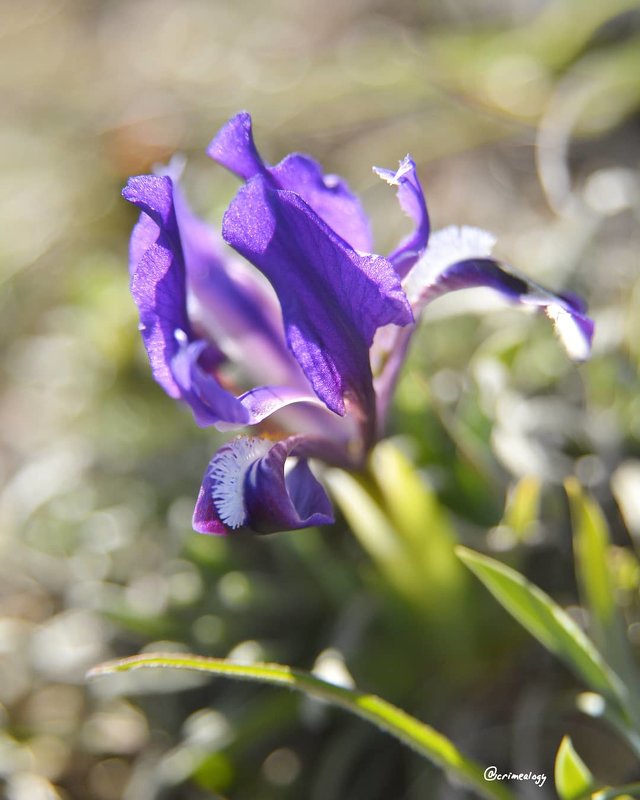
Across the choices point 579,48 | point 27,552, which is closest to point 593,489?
point 27,552

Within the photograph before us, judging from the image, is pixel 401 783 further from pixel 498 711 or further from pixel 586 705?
pixel 586 705

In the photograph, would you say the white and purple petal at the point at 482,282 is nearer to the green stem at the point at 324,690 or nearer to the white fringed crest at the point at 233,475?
the white fringed crest at the point at 233,475

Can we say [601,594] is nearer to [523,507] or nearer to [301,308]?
[523,507]

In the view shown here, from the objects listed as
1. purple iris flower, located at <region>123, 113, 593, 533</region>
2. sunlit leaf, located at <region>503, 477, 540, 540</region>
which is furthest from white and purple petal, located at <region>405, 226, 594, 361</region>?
sunlit leaf, located at <region>503, 477, 540, 540</region>

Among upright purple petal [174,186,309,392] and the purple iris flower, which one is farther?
upright purple petal [174,186,309,392]

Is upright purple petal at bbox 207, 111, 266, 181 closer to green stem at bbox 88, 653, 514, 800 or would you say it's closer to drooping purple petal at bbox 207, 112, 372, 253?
drooping purple petal at bbox 207, 112, 372, 253
